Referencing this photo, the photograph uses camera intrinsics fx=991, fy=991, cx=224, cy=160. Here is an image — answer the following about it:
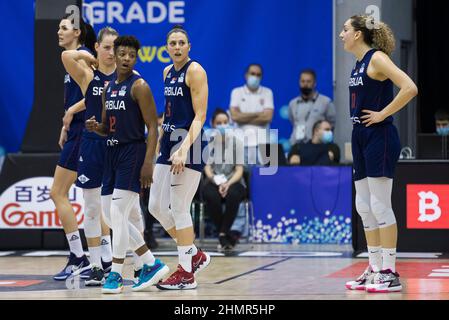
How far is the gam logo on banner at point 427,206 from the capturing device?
37.5 feet

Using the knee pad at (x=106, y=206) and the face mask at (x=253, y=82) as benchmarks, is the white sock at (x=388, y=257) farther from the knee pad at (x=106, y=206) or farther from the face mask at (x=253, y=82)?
the face mask at (x=253, y=82)

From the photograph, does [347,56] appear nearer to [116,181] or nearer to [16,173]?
[16,173]

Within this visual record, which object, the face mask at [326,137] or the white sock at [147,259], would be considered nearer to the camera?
the white sock at [147,259]

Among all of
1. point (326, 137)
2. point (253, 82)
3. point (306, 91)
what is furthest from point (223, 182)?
point (306, 91)

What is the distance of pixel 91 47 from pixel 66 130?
2.90ft

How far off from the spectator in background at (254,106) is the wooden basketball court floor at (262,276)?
91.9 inches

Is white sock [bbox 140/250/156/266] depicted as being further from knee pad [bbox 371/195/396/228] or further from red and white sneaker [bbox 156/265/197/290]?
knee pad [bbox 371/195/396/228]

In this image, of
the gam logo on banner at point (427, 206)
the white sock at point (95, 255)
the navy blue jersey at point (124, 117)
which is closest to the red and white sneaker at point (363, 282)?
the navy blue jersey at point (124, 117)

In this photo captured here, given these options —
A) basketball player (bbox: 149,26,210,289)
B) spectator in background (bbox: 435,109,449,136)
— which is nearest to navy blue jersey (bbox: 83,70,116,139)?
basketball player (bbox: 149,26,210,289)

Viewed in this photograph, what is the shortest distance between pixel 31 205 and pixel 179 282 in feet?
14.7

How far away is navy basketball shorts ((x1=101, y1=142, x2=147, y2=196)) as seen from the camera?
807 centimetres

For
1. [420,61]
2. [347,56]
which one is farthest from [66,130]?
[420,61]

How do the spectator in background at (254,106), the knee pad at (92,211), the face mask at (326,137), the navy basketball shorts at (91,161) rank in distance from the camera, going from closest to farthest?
the navy basketball shorts at (91,161) → the knee pad at (92,211) → the face mask at (326,137) → the spectator in background at (254,106)

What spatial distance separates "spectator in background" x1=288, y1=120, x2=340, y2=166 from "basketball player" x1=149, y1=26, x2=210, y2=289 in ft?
17.0
